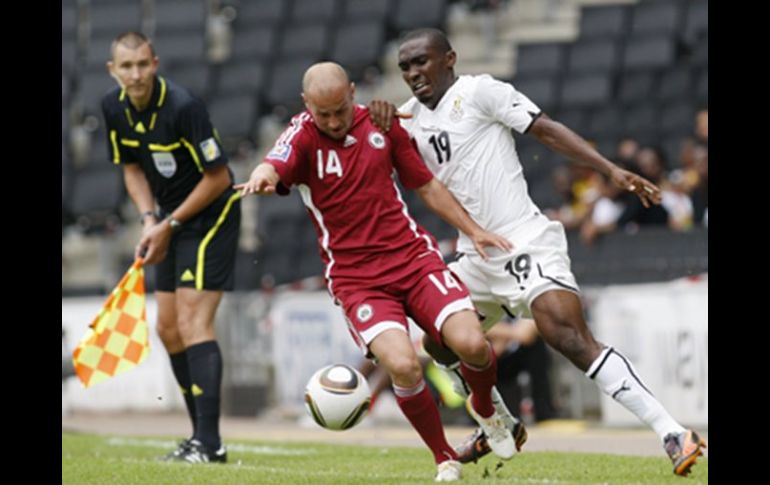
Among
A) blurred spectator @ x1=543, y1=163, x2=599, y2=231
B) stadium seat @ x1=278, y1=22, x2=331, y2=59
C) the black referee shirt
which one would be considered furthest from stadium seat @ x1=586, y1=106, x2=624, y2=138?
the black referee shirt

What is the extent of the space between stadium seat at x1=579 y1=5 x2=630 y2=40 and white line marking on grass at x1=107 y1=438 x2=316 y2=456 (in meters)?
8.97

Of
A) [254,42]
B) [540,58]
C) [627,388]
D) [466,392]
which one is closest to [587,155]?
[627,388]

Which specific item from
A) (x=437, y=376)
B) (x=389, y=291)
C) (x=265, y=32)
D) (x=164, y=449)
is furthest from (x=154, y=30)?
(x=389, y=291)

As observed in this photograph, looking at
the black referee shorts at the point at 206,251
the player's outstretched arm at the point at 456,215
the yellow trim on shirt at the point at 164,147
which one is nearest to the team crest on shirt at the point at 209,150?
the yellow trim on shirt at the point at 164,147

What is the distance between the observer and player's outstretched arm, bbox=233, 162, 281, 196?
24.2 feet

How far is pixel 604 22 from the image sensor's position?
19500 millimetres

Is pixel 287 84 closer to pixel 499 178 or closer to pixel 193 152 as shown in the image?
pixel 193 152

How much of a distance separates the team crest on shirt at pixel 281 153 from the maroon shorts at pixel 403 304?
2.43 ft

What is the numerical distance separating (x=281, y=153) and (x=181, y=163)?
2.23 m

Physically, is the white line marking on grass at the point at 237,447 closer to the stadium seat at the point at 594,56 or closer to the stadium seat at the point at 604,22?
the stadium seat at the point at 594,56

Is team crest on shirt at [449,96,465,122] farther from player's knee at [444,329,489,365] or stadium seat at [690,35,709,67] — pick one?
stadium seat at [690,35,709,67]

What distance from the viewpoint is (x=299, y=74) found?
67.3ft

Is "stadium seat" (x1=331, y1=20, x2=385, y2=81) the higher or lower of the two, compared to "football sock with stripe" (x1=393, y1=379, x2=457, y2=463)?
higher
